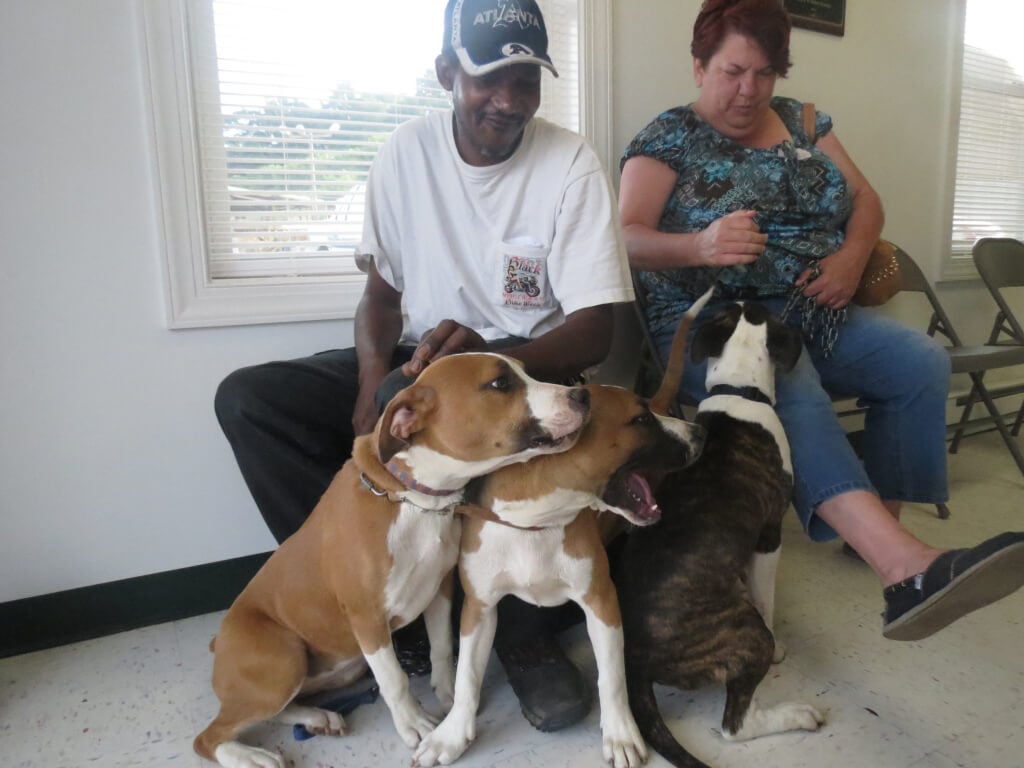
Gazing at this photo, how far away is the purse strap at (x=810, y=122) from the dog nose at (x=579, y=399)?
1.48 m

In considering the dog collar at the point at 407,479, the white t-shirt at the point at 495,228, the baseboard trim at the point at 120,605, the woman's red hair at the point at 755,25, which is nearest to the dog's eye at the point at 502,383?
the dog collar at the point at 407,479

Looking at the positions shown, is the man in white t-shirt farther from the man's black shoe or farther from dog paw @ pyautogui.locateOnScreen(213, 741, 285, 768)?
dog paw @ pyautogui.locateOnScreen(213, 741, 285, 768)

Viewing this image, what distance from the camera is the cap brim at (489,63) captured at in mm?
1494

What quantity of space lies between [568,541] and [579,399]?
0.30 meters

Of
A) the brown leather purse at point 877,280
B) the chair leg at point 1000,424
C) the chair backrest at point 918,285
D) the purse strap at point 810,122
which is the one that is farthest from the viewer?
the chair backrest at point 918,285

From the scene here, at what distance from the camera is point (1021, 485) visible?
282 cm

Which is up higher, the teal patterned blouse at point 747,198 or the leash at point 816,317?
the teal patterned blouse at point 747,198

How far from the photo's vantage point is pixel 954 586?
3.96 ft

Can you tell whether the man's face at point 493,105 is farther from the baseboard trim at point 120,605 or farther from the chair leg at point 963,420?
the chair leg at point 963,420

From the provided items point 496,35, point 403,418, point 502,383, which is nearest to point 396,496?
point 403,418

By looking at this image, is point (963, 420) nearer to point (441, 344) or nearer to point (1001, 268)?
point (1001, 268)

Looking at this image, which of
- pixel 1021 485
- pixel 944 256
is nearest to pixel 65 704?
pixel 1021 485

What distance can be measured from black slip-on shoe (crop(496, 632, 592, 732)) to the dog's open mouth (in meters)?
0.42

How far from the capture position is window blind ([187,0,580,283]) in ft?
6.41
